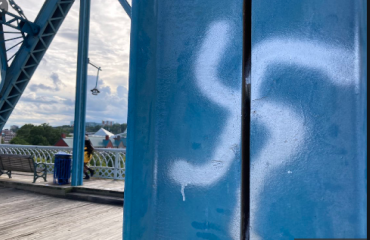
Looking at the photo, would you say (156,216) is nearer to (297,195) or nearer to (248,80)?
(297,195)

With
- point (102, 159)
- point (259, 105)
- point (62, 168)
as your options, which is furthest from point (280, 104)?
point (102, 159)

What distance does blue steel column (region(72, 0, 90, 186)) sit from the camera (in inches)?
334

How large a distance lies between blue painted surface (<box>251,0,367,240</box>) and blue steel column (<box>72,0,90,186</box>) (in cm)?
802

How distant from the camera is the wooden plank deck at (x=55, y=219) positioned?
186 inches

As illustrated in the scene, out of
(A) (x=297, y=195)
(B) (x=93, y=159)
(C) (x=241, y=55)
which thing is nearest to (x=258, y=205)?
(A) (x=297, y=195)

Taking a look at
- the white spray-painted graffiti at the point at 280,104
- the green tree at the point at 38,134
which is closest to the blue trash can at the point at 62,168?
the white spray-painted graffiti at the point at 280,104

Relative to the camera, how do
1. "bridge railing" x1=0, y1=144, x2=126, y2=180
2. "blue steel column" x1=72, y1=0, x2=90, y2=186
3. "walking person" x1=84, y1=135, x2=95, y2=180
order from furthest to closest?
"walking person" x1=84, y1=135, x2=95, y2=180 → "bridge railing" x1=0, y1=144, x2=126, y2=180 → "blue steel column" x1=72, y1=0, x2=90, y2=186

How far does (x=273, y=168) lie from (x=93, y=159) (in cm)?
1034

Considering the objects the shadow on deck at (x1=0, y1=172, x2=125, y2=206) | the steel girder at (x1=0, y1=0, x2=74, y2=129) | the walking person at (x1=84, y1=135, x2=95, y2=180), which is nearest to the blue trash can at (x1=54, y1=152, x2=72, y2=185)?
the shadow on deck at (x1=0, y1=172, x2=125, y2=206)

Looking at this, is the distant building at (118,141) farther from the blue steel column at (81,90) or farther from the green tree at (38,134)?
the blue steel column at (81,90)

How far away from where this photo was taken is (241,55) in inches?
54.0

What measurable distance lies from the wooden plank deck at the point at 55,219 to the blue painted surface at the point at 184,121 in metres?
3.55

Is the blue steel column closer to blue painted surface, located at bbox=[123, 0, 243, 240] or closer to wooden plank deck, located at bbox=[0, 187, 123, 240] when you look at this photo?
wooden plank deck, located at bbox=[0, 187, 123, 240]

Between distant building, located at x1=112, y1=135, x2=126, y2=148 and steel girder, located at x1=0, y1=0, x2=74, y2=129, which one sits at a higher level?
steel girder, located at x1=0, y1=0, x2=74, y2=129
